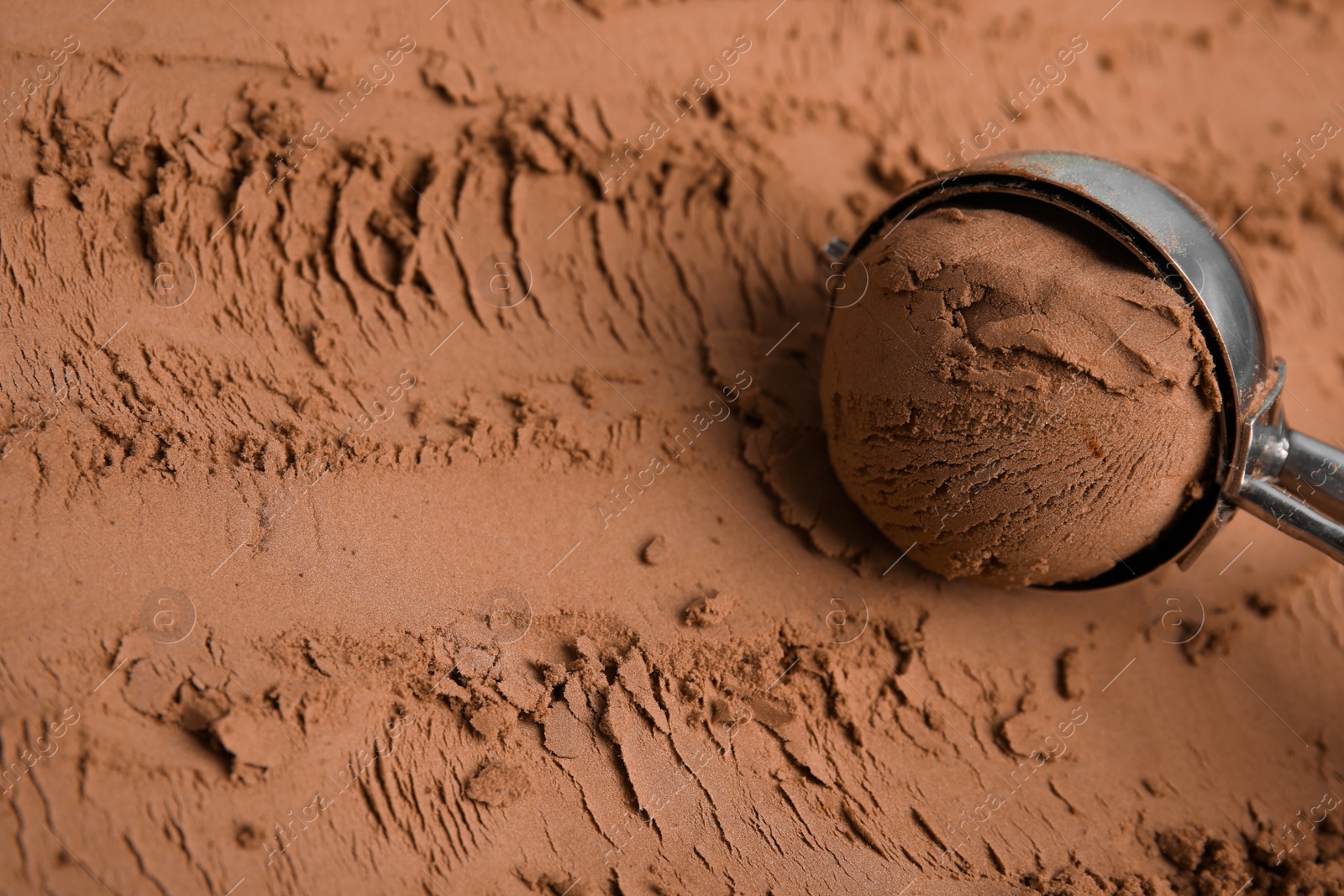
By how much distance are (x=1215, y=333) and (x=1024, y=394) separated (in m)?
0.32

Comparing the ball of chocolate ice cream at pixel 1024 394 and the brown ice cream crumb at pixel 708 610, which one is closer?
the ball of chocolate ice cream at pixel 1024 394

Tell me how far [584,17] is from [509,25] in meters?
0.19

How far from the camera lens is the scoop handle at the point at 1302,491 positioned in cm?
152

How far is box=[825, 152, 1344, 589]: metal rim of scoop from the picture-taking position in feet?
4.80

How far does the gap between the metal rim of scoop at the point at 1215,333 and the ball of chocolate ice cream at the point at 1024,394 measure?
3cm

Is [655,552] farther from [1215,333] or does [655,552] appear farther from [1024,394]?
[1215,333]

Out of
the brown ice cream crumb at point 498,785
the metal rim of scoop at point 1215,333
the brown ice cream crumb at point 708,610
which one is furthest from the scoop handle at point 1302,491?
the brown ice cream crumb at point 498,785

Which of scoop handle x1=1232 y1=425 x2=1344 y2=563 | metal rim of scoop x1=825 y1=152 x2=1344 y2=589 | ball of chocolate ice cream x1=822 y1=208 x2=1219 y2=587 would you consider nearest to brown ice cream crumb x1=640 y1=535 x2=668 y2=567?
ball of chocolate ice cream x1=822 y1=208 x2=1219 y2=587

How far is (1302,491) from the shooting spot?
5.23ft

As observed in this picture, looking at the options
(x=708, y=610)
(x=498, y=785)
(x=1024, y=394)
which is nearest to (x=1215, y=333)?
(x=1024, y=394)

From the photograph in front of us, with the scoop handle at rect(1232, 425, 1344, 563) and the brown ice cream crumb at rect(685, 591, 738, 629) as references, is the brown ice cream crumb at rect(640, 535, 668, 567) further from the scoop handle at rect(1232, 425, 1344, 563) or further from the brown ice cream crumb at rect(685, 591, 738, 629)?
the scoop handle at rect(1232, 425, 1344, 563)

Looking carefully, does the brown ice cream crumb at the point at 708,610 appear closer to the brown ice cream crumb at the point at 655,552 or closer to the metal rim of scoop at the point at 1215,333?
the brown ice cream crumb at the point at 655,552

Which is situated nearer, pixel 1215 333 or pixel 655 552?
pixel 1215 333

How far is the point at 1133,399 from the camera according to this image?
146 centimetres
